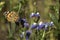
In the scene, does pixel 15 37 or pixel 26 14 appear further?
pixel 26 14

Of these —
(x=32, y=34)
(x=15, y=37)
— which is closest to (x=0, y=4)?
(x=15, y=37)

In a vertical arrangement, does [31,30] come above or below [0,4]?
below

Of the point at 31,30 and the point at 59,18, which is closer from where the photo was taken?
the point at 31,30

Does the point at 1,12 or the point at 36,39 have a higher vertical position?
the point at 1,12

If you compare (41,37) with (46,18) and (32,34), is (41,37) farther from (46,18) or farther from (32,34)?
(46,18)

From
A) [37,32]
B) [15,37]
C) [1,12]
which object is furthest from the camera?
[1,12]

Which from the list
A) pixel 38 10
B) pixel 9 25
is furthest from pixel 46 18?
pixel 9 25

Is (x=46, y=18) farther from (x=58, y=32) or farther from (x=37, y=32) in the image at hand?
(x=37, y=32)

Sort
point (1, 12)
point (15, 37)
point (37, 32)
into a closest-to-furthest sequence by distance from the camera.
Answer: point (37, 32) → point (15, 37) → point (1, 12)
